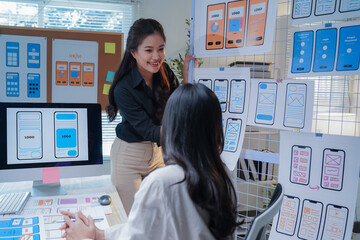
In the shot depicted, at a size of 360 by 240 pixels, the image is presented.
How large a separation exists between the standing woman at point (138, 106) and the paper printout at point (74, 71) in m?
1.58

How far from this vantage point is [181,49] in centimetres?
379

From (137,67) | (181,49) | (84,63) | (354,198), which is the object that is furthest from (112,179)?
(181,49)

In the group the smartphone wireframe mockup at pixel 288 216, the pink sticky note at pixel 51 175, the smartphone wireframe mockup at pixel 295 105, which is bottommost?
the smartphone wireframe mockup at pixel 288 216

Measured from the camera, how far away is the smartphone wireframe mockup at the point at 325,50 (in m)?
1.27

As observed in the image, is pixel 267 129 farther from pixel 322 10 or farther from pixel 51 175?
pixel 51 175

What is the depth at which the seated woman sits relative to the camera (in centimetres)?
79

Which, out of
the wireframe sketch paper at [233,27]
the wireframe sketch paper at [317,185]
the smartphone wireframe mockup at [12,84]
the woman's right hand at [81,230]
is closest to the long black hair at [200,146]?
the woman's right hand at [81,230]

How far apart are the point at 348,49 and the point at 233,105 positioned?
536 millimetres

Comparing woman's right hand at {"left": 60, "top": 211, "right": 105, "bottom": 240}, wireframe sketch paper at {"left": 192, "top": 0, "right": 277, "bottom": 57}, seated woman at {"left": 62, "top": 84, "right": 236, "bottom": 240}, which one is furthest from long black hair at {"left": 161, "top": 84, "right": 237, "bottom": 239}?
wireframe sketch paper at {"left": 192, "top": 0, "right": 277, "bottom": 57}

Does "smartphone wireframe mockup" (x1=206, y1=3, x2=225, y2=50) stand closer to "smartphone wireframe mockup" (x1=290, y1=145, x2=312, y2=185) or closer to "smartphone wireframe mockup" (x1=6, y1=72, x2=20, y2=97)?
"smartphone wireframe mockup" (x1=290, y1=145, x2=312, y2=185)

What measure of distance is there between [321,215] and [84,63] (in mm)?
2749

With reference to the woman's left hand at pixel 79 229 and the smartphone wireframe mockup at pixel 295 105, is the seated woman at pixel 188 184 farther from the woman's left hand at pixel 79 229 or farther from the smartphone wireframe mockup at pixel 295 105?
the smartphone wireframe mockup at pixel 295 105

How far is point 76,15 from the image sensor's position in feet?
11.9

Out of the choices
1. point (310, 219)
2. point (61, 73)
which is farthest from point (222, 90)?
point (61, 73)
